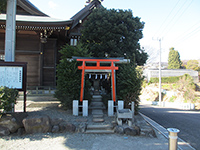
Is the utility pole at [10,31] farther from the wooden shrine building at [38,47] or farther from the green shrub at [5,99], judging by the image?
the wooden shrine building at [38,47]

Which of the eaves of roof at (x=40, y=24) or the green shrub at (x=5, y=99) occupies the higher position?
the eaves of roof at (x=40, y=24)

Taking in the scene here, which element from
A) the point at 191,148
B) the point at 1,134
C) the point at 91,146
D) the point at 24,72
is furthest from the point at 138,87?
the point at 1,134

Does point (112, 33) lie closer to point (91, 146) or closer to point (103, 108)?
point (103, 108)

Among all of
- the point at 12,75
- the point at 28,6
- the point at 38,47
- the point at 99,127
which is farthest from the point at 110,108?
the point at 28,6

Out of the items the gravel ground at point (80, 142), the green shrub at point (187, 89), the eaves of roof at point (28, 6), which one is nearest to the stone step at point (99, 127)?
the gravel ground at point (80, 142)

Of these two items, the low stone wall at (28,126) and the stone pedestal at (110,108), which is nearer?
the low stone wall at (28,126)

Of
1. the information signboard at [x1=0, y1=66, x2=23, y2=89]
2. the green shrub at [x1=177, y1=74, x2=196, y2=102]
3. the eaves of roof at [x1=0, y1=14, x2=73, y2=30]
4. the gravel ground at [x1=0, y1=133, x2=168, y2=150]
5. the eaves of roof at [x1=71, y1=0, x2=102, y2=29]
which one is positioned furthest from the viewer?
the green shrub at [x1=177, y1=74, x2=196, y2=102]

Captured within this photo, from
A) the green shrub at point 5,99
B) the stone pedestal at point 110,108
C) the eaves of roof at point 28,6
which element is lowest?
the stone pedestal at point 110,108

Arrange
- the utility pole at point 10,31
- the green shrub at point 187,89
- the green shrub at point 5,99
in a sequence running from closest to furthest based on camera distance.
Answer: the green shrub at point 5,99
the utility pole at point 10,31
the green shrub at point 187,89

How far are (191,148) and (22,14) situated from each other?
1476 cm

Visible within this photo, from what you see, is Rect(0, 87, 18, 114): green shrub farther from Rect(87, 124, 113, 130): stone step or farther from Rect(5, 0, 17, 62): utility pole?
Rect(87, 124, 113, 130): stone step

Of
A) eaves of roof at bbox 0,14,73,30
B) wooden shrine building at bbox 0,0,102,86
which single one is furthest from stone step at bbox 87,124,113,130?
wooden shrine building at bbox 0,0,102,86

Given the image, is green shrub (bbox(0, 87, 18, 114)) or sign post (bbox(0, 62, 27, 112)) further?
sign post (bbox(0, 62, 27, 112))

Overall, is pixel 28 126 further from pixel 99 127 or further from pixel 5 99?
pixel 99 127
